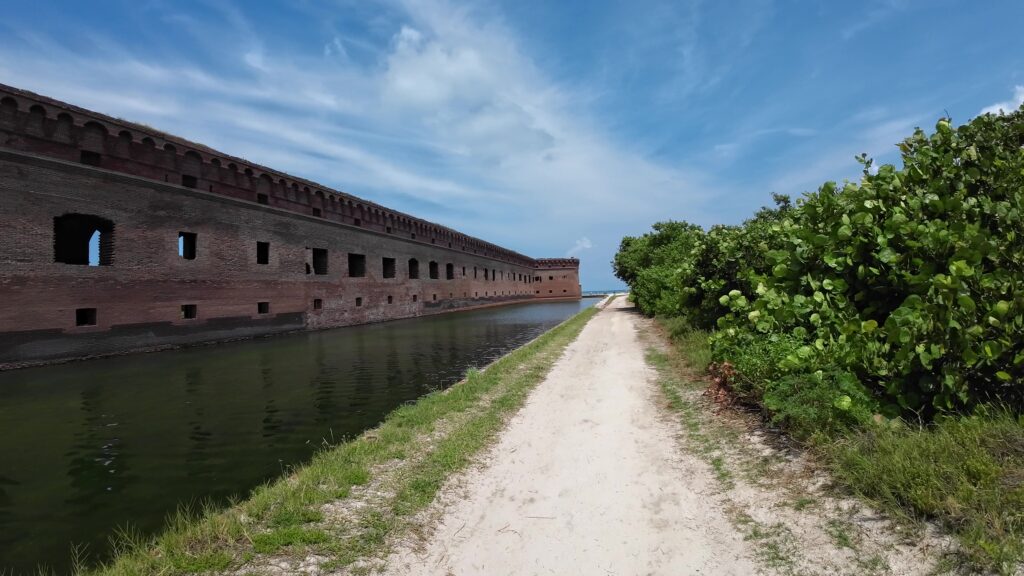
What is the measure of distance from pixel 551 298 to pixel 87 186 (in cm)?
6475

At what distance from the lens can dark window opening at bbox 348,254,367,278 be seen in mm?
30031

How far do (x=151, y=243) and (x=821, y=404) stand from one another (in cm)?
2033

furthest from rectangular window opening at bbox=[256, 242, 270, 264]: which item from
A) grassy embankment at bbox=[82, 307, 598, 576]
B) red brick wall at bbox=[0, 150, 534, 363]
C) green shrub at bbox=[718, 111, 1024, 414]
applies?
green shrub at bbox=[718, 111, 1024, 414]

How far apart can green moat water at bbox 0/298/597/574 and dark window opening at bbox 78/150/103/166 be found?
6.64 meters

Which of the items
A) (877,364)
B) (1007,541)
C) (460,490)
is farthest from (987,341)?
(460,490)

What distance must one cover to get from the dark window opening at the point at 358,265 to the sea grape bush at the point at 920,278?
27.1 meters

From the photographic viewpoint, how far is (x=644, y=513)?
3.88 metres

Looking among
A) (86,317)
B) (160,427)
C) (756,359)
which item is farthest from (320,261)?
(756,359)

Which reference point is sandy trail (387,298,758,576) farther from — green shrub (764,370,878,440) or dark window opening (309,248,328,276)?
dark window opening (309,248,328,276)

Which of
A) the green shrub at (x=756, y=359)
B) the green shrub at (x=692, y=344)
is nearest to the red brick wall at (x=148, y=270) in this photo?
the green shrub at (x=692, y=344)

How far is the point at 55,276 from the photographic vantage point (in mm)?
14141

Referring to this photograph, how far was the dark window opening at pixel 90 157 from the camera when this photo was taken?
15387mm

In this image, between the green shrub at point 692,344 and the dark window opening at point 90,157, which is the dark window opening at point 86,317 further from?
the green shrub at point 692,344

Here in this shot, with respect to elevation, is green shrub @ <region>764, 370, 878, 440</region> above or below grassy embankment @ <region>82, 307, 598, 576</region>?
above
